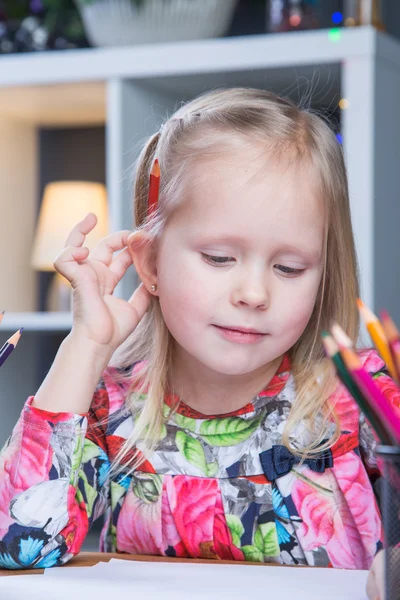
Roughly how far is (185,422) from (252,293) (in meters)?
0.21

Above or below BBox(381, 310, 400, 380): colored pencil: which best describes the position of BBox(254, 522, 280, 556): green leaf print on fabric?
below

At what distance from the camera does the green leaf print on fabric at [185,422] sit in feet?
3.16

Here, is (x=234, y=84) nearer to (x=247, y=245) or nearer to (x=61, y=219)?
(x=61, y=219)

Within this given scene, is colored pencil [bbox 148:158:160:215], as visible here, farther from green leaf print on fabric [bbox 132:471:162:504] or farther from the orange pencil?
the orange pencil

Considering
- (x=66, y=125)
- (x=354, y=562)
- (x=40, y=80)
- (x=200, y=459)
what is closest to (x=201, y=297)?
(x=200, y=459)

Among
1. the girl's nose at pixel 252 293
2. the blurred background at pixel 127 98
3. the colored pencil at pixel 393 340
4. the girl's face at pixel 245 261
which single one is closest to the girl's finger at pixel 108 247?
the girl's face at pixel 245 261

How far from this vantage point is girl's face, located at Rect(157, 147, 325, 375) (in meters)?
0.84

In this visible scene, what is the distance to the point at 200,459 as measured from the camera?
939mm

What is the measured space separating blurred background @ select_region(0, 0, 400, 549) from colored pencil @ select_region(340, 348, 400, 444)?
45.8 inches

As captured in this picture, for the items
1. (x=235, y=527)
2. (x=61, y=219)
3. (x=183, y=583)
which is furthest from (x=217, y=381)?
(x=61, y=219)

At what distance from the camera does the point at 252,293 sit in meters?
0.82

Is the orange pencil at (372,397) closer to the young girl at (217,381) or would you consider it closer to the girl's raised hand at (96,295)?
the young girl at (217,381)

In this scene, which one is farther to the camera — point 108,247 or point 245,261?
point 108,247

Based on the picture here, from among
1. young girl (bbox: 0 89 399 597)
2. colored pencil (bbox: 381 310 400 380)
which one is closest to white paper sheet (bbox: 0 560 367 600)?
young girl (bbox: 0 89 399 597)
